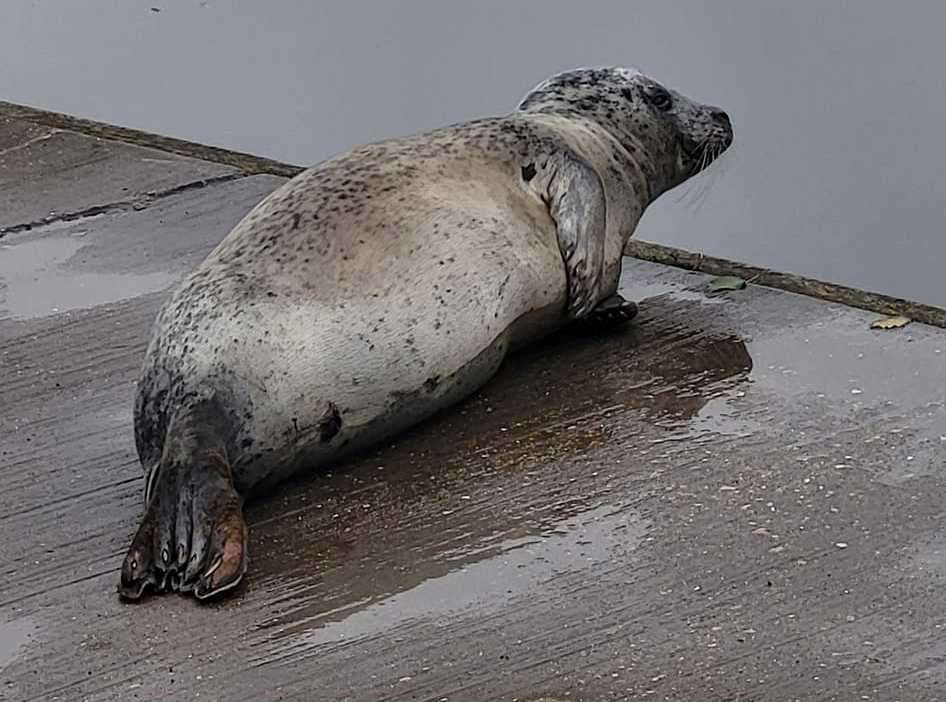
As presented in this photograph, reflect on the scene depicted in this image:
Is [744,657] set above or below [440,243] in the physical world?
below

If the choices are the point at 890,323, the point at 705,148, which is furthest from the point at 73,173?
the point at 890,323

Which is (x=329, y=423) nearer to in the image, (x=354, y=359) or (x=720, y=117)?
(x=354, y=359)

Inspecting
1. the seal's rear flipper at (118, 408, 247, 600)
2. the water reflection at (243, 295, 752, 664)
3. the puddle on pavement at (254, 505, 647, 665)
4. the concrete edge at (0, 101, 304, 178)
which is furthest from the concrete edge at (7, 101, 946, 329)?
the seal's rear flipper at (118, 408, 247, 600)

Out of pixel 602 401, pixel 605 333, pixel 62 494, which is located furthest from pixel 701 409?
pixel 62 494

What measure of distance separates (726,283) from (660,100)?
59 centimetres

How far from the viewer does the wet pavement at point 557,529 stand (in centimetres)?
375

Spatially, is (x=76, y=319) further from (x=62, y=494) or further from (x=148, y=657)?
(x=148, y=657)

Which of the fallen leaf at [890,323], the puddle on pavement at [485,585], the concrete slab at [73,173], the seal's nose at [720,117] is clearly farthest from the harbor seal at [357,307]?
the concrete slab at [73,173]

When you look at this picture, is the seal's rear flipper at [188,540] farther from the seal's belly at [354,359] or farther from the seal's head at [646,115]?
the seal's head at [646,115]

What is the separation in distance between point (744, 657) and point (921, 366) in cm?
169

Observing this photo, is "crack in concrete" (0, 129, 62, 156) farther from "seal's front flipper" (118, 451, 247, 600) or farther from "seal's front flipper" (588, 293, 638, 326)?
"seal's front flipper" (118, 451, 247, 600)

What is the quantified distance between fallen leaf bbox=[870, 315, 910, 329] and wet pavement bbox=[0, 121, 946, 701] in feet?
Answer: 0.09

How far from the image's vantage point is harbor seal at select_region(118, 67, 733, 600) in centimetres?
417

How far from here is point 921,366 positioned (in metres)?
5.23
